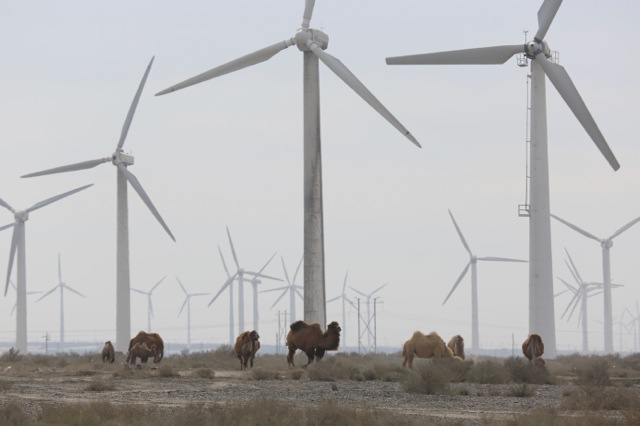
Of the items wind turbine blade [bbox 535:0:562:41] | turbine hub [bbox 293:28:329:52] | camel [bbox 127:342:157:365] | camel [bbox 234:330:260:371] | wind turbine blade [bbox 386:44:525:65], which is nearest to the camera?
camel [bbox 234:330:260:371]

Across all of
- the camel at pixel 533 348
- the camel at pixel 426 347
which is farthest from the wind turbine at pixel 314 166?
the camel at pixel 533 348

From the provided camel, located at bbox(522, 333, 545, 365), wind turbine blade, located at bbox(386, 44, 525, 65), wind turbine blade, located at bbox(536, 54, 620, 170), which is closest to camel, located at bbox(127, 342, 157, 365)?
camel, located at bbox(522, 333, 545, 365)

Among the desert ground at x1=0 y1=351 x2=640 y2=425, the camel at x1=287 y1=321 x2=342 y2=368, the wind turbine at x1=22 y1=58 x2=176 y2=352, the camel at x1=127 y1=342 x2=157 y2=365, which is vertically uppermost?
the wind turbine at x1=22 y1=58 x2=176 y2=352

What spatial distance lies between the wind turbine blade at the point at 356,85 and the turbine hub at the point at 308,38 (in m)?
0.29

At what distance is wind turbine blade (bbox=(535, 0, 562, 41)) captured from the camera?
53.2 metres

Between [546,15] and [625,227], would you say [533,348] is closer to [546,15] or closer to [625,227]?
[546,15]

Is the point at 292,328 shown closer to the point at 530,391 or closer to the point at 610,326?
the point at 530,391

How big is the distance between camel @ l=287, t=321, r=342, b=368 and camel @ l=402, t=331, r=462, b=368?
2606mm

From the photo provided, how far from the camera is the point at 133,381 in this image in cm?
3525

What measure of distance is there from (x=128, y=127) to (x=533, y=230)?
2962 centimetres

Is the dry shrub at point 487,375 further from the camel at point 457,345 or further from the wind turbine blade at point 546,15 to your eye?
the wind turbine blade at point 546,15

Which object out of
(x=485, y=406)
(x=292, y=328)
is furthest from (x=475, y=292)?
(x=485, y=406)

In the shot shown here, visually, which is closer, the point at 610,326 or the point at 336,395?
the point at 336,395

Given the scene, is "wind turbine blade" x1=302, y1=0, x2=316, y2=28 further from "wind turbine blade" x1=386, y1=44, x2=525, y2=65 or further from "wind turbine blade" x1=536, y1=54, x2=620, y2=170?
"wind turbine blade" x1=536, y1=54, x2=620, y2=170
